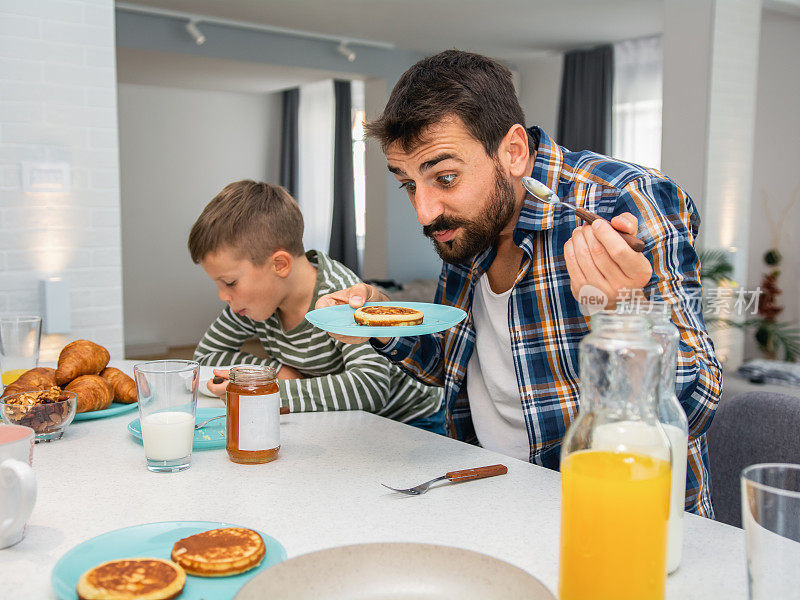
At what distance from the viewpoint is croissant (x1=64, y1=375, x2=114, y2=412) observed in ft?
4.55

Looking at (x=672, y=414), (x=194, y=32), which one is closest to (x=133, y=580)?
(x=672, y=414)

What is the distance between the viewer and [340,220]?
8023 millimetres

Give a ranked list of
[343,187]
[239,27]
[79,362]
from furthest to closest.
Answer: [343,187] < [239,27] < [79,362]

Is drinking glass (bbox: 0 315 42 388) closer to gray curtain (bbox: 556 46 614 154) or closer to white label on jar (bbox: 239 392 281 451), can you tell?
white label on jar (bbox: 239 392 281 451)

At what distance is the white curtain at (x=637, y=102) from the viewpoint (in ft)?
21.4

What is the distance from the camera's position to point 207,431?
130 cm

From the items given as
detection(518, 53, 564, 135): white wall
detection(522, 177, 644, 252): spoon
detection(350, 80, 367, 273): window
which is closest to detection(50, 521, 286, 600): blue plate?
detection(522, 177, 644, 252): spoon

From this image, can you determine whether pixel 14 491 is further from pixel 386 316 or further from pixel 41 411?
pixel 386 316

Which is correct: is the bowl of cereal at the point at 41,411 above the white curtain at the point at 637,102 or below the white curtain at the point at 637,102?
below

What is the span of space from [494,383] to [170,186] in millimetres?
6883

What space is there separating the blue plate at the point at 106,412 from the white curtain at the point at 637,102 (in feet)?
18.9

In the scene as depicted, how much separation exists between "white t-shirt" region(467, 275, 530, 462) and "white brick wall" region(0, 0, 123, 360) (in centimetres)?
237

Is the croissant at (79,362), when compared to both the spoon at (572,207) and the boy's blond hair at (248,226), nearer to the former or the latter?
the boy's blond hair at (248,226)

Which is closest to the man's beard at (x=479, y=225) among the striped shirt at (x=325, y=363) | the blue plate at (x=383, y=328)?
the blue plate at (x=383, y=328)
